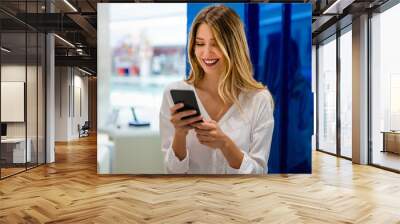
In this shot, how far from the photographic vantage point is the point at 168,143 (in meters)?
6.38

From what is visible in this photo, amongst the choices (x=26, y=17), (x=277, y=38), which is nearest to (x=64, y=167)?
(x=26, y=17)

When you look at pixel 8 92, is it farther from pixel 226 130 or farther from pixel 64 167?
pixel 226 130

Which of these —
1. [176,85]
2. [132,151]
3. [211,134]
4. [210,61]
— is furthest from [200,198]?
[210,61]

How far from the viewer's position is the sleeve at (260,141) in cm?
629

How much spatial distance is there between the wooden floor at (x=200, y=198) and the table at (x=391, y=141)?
0.60 metres

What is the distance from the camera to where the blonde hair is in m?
6.24

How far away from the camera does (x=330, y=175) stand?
7.08 metres

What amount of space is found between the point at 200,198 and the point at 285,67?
2.68 meters

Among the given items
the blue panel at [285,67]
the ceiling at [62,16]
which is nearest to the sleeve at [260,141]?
the blue panel at [285,67]

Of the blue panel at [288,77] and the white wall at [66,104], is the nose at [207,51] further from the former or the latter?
the white wall at [66,104]

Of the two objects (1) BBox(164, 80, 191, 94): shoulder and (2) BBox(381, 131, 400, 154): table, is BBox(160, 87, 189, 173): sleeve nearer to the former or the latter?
(1) BBox(164, 80, 191, 94): shoulder

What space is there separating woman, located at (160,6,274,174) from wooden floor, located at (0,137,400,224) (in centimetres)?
35

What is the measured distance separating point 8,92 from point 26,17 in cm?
150

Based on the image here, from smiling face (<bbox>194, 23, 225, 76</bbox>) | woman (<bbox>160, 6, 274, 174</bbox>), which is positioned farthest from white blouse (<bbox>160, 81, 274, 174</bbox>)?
smiling face (<bbox>194, 23, 225, 76</bbox>)
